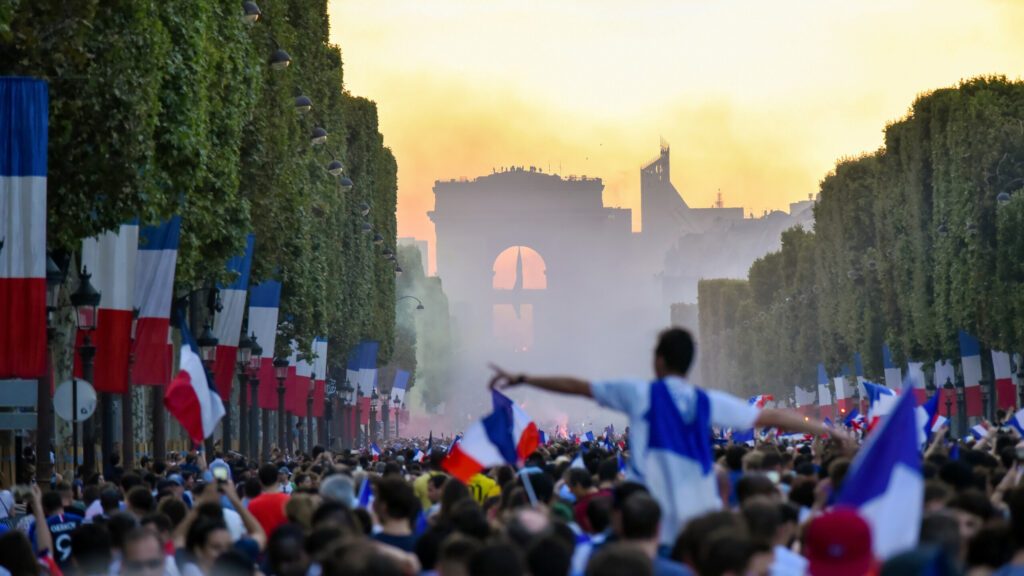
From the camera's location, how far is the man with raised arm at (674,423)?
11.6 metres

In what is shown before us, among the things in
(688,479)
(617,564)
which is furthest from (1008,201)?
(617,564)

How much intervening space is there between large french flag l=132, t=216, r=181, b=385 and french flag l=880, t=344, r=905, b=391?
39.9 m

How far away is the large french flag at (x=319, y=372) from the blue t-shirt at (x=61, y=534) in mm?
43104

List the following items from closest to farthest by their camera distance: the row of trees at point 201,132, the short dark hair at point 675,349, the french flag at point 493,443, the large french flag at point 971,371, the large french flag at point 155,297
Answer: the short dark hair at point 675,349 < the french flag at point 493,443 < the row of trees at point 201,132 < the large french flag at point 155,297 < the large french flag at point 971,371

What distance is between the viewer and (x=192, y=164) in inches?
1275

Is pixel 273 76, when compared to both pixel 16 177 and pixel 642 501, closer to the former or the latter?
pixel 16 177

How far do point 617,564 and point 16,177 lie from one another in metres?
17.0

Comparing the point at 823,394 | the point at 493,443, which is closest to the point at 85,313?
the point at 493,443

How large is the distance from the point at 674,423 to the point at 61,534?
810 cm

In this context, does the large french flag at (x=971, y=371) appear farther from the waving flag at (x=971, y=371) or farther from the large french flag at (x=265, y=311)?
the large french flag at (x=265, y=311)

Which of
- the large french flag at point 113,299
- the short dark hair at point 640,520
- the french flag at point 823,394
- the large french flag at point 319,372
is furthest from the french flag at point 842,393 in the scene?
the short dark hair at point 640,520

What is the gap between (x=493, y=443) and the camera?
18.4m

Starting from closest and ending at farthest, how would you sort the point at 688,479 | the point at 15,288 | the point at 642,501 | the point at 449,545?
the point at 449,545 < the point at 642,501 < the point at 688,479 < the point at 15,288

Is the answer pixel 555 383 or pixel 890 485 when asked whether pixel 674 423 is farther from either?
pixel 890 485
